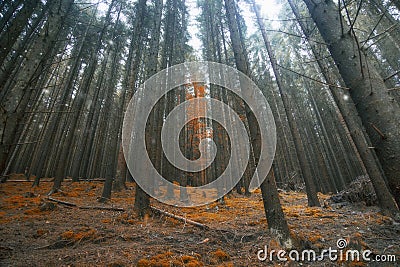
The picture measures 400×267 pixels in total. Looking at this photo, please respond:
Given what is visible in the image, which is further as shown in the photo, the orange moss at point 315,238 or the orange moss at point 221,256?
the orange moss at point 315,238

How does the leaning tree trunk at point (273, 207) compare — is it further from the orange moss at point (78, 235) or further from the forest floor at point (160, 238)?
the orange moss at point (78, 235)

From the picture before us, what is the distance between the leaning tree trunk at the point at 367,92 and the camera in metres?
1.48

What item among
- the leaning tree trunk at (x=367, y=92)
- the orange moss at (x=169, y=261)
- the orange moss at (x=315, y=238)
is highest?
the leaning tree trunk at (x=367, y=92)

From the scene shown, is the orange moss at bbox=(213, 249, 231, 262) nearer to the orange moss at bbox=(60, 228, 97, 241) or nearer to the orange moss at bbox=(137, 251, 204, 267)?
the orange moss at bbox=(137, 251, 204, 267)

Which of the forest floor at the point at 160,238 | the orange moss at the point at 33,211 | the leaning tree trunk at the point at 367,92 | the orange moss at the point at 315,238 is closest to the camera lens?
the leaning tree trunk at the point at 367,92

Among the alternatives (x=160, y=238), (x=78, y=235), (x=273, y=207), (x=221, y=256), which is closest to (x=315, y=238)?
(x=273, y=207)

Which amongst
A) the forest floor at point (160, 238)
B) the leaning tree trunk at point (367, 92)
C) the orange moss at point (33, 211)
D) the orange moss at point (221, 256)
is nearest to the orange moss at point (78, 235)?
the forest floor at point (160, 238)

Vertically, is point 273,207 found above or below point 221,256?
above

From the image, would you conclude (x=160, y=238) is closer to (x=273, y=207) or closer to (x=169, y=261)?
(x=169, y=261)

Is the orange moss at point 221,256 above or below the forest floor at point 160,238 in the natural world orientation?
below

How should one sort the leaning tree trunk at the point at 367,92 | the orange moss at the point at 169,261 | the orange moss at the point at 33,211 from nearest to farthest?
the leaning tree trunk at the point at 367,92, the orange moss at the point at 169,261, the orange moss at the point at 33,211

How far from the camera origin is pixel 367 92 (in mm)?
1625

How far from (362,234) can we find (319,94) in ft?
59.4

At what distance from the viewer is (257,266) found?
10.5ft
